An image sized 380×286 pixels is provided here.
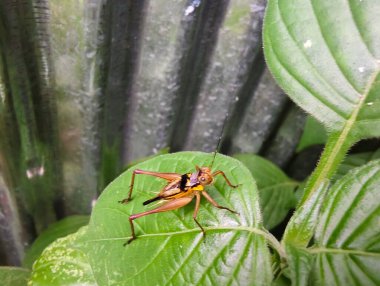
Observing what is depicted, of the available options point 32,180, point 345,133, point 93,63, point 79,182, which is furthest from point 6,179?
point 345,133

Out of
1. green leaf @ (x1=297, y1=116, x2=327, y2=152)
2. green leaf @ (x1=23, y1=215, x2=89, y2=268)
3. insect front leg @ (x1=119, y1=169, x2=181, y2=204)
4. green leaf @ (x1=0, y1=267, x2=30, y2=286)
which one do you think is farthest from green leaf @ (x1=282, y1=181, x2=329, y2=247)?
green leaf @ (x1=23, y1=215, x2=89, y2=268)

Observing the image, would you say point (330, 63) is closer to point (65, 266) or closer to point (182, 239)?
point (182, 239)

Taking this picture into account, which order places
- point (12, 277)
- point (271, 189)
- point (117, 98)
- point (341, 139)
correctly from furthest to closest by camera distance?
point (271, 189) < point (117, 98) < point (12, 277) < point (341, 139)

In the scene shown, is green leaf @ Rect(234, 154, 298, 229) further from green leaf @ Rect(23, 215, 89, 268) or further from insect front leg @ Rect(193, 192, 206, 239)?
green leaf @ Rect(23, 215, 89, 268)

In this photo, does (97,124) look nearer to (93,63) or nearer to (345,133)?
(93,63)

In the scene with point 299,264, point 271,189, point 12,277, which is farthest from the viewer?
point 271,189

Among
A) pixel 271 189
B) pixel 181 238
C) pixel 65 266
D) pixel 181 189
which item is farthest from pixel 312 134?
pixel 65 266
